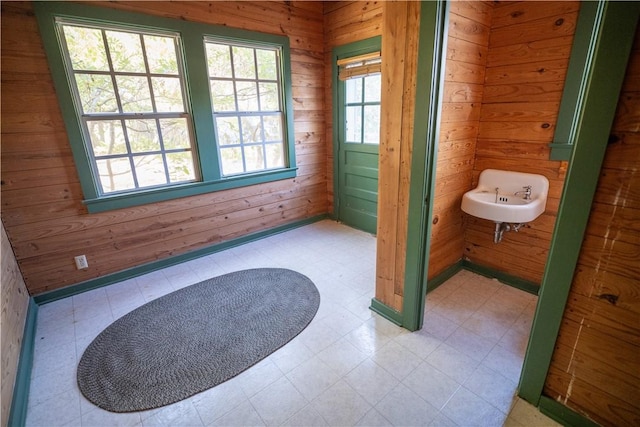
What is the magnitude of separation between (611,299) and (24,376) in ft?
9.49

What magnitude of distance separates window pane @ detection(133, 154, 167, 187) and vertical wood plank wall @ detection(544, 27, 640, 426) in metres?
3.01

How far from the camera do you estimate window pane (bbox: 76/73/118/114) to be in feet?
7.56

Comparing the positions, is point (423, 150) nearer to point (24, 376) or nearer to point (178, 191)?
point (178, 191)

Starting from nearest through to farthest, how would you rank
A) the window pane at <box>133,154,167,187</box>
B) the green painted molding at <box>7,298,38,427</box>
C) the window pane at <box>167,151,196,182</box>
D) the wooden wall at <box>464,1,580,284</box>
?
the green painted molding at <box>7,298,38,427</box> → the wooden wall at <box>464,1,580,284</box> → the window pane at <box>133,154,167,187</box> → the window pane at <box>167,151,196,182</box>

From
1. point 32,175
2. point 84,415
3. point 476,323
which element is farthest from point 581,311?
point 32,175

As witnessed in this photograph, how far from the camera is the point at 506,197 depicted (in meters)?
2.30

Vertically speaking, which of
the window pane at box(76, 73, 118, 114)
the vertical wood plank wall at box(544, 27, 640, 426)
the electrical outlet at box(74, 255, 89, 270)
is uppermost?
the window pane at box(76, 73, 118, 114)

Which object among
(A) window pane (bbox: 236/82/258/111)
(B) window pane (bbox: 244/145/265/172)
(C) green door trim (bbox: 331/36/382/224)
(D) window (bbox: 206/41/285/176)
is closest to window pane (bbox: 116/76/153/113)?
(D) window (bbox: 206/41/285/176)

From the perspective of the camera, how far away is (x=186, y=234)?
9.93 feet

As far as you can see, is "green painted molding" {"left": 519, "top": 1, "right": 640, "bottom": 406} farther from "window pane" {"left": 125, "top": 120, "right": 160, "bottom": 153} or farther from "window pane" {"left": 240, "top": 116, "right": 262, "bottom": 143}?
"window pane" {"left": 125, "top": 120, "right": 160, "bottom": 153}

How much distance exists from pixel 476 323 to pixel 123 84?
10.7 feet

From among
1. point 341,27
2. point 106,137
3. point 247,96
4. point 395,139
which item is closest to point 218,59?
point 247,96

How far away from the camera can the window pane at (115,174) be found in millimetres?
2516

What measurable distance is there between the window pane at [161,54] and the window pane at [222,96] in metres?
0.37
